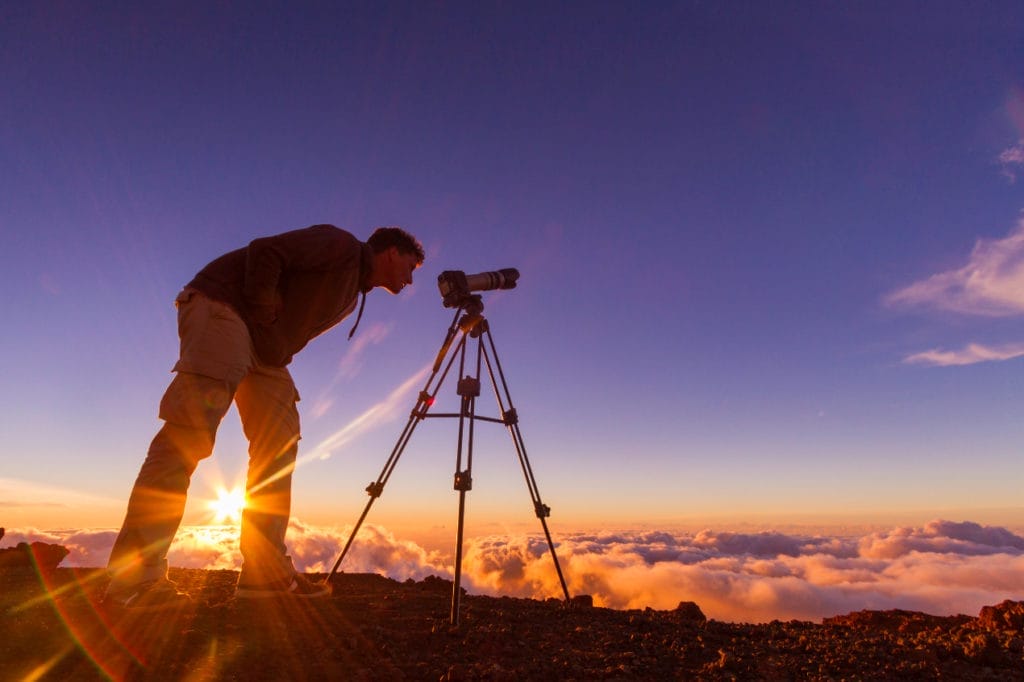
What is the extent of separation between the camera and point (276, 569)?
4855mm

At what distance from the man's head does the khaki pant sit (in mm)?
1215

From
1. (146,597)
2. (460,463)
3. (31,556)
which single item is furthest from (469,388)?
(31,556)

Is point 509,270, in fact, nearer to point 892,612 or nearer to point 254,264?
point 254,264

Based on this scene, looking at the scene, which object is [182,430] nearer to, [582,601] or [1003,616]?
[582,601]

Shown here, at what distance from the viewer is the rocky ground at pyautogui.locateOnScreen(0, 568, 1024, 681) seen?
3.33 metres

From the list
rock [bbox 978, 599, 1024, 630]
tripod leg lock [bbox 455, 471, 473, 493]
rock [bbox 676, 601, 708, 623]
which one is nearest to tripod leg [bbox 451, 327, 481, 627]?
tripod leg lock [bbox 455, 471, 473, 493]

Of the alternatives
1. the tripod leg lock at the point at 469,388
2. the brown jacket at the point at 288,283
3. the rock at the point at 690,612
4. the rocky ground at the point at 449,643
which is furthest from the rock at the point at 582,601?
the brown jacket at the point at 288,283

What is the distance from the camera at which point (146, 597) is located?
12.8 ft

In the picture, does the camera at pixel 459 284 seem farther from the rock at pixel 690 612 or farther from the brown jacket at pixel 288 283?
the rock at pixel 690 612

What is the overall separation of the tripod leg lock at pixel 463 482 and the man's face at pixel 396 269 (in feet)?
5.95

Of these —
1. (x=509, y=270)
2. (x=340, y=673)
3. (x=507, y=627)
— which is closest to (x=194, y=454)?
(x=340, y=673)

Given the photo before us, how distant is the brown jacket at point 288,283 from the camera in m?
4.42

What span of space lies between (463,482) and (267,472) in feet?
5.51

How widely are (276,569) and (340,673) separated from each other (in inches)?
71.9
